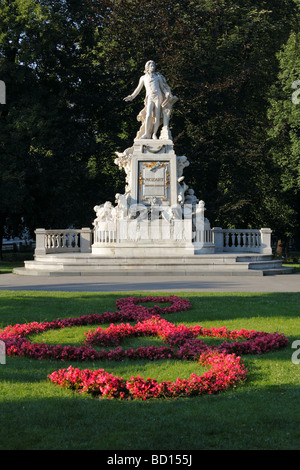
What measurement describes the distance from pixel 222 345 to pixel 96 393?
91.4 inches

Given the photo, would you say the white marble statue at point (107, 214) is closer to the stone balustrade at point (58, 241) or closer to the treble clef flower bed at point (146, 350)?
the stone balustrade at point (58, 241)

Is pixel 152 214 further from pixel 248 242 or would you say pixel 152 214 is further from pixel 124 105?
pixel 124 105

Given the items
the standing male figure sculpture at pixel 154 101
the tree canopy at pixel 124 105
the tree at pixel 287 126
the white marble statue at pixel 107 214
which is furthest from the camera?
the tree canopy at pixel 124 105

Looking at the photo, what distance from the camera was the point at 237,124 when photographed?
37.4 meters

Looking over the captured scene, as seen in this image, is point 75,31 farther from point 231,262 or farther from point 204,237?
point 231,262

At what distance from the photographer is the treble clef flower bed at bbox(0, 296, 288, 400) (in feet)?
20.1

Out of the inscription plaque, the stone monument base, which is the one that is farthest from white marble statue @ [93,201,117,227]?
the stone monument base

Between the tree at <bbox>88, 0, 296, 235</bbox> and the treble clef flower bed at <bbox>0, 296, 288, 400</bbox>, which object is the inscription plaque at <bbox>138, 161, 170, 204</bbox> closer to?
the tree at <bbox>88, 0, 296, 235</bbox>

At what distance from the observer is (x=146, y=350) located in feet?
25.5

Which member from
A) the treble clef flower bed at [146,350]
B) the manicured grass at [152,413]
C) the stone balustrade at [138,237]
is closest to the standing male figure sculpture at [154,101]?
the stone balustrade at [138,237]

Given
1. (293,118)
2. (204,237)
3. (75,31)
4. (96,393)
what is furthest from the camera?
(75,31)

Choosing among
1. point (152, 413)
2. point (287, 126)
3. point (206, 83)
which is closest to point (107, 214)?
point (206, 83)

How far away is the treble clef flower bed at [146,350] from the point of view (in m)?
6.11

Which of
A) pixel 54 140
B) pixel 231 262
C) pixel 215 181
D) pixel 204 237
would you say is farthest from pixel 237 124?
pixel 231 262
